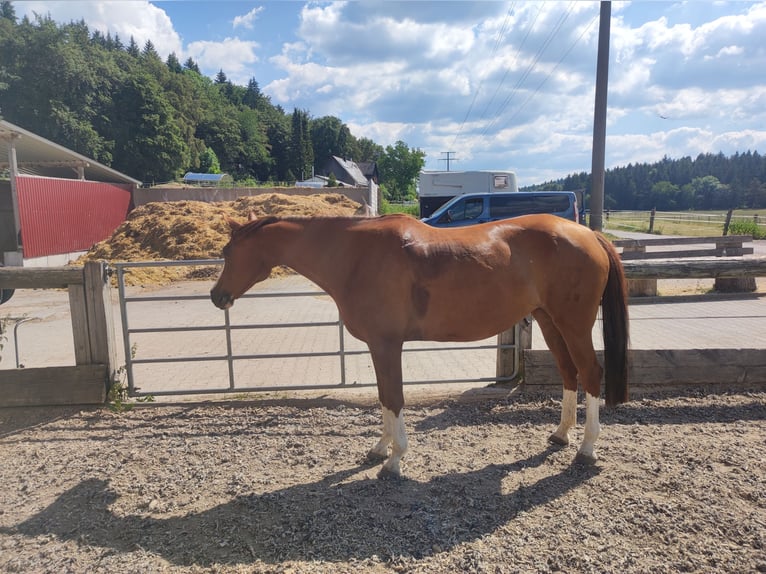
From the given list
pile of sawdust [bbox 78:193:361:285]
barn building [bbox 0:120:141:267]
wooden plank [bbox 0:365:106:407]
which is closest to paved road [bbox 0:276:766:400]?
wooden plank [bbox 0:365:106:407]

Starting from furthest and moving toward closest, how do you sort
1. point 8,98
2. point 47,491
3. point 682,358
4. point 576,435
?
point 8,98, point 682,358, point 576,435, point 47,491

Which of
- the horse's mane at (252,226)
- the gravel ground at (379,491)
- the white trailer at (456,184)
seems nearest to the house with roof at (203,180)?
the white trailer at (456,184)

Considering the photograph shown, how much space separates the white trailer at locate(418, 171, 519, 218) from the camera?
22.2 m

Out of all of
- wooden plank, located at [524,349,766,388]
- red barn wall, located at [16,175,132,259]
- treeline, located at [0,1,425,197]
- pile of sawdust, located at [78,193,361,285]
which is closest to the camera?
wooden plank, located at [524,349,766,388]

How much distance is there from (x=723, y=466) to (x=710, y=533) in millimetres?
887

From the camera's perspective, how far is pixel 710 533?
239 cm

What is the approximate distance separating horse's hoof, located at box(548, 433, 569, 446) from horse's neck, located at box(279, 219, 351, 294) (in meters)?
2.04

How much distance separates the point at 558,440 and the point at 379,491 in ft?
4.92

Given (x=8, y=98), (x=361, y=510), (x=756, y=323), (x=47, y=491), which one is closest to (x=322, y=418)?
(x=361, y=510)

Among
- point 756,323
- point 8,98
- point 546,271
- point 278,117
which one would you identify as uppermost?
point 278,117

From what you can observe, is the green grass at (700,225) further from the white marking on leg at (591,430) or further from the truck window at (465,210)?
the white marking on leg at (591,430)

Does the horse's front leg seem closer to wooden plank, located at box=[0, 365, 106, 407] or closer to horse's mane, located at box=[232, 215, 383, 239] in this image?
horse's mane, located at box=[232, 215, 383, 239]

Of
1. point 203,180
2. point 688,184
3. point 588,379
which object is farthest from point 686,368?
point 688,184

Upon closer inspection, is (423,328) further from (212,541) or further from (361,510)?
(212,541)
